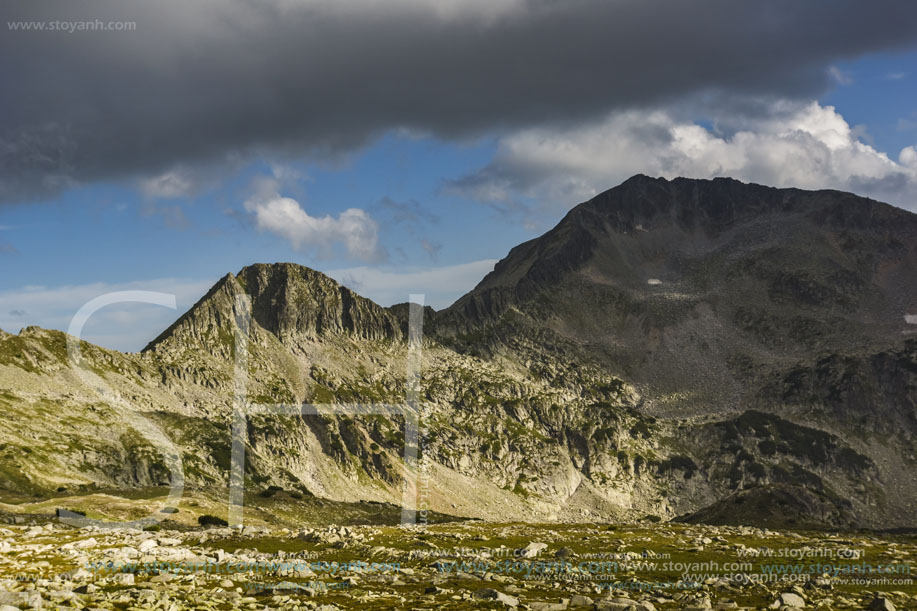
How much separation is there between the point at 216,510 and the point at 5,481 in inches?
2128

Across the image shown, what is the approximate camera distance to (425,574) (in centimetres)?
5112

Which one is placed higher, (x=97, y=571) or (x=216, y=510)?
(x=97, y=571)

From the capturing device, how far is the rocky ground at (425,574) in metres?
37.3

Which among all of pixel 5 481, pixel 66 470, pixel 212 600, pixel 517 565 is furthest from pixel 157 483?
pixel 212 600

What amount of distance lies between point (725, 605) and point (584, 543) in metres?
47.0

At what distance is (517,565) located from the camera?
195 feet

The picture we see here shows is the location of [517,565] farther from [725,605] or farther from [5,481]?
[5,481]

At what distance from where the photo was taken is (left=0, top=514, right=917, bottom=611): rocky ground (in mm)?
37281

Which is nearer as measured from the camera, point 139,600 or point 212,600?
point 139,600

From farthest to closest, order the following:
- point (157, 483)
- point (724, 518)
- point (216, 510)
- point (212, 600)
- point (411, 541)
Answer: point (157, 483), point (724, 518), point (216, 510), point (411, 541), point (212, 600)

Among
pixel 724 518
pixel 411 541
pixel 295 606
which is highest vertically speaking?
pixel 295 606

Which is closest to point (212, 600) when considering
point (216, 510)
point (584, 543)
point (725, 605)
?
point (725, 605)

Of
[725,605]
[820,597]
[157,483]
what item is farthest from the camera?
[157,483]

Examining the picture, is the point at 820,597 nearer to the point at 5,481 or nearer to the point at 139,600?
the point at 139,600
